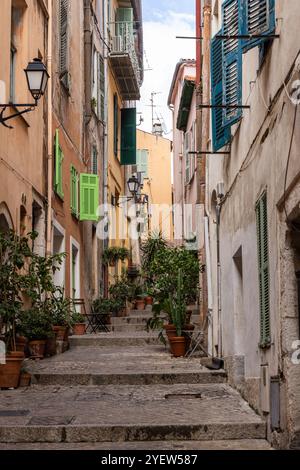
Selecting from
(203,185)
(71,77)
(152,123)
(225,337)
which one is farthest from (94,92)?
(152,123)

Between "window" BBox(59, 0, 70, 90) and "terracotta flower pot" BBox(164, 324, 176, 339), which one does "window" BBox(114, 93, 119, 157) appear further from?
"terracotta flower pot" BBox(164, 324, 176, 339)

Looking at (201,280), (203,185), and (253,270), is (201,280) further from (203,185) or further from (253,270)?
(253,270)

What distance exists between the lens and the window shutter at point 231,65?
30.9 ft

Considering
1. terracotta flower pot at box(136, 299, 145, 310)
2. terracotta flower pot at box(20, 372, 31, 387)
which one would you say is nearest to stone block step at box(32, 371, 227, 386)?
terracotta flower pot at box(20, 372, 31, 387)

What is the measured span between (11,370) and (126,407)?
195cm

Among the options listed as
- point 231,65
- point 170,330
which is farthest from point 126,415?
point 170,330

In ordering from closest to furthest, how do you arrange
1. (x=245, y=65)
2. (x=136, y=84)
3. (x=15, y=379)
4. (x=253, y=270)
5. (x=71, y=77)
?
1. (x=253, y=270)
2. (x=245, y=65)
3. (x=15, y=379)
4. (x=71, y=77)
5. (x=136, y=84)

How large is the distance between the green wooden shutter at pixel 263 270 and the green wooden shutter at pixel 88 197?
11.6 m

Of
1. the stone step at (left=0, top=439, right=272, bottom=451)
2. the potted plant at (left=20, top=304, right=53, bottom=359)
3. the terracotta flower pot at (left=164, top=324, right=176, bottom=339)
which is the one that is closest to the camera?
the stone step at (left=0, top=439, right=272, bottom=451)

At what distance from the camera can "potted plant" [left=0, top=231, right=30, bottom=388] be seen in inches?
428

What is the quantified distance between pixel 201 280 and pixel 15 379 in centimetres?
538

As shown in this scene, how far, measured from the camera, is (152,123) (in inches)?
1861

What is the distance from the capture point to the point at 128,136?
2856 centimetres

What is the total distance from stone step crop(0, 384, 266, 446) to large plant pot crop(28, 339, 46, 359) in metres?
1.99
